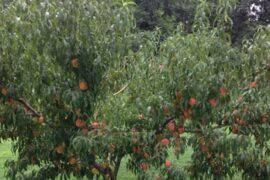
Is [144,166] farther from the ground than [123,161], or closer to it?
farther from the ground

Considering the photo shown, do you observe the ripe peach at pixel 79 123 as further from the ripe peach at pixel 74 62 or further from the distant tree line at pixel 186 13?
the distant tree line at pixel 186 13

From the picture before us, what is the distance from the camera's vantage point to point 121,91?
3889 millimetres

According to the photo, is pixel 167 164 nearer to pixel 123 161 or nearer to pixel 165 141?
pixel 165 141

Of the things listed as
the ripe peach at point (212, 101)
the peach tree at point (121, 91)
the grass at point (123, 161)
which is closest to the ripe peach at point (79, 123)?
the peach tree at point (121, 91)

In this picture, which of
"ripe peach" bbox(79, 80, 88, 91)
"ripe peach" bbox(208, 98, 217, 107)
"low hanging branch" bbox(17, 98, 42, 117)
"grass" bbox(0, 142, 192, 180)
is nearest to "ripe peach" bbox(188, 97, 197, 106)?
"ripe peach" bbox(208, 98, 217, 107)

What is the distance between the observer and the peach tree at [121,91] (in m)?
3.23

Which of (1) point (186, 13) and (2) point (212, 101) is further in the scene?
(1) point (186, 13)

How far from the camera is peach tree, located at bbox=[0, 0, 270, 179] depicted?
323 cm

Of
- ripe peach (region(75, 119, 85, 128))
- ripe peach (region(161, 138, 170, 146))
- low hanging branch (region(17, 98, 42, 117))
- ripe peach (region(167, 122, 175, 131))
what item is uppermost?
low hanging branch (region(17, 98, 42, 117))

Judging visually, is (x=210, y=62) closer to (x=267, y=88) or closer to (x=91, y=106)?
(x=267, y=88)

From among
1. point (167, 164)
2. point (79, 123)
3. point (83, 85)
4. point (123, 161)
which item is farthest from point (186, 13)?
point (83, 85)

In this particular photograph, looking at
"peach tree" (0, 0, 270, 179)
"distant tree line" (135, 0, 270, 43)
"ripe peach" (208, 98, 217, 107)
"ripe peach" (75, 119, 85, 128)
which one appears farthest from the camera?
"distant tree line" (135, 0, 270, 43)

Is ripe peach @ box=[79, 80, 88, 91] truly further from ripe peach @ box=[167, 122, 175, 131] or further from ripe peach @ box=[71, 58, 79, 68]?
ripe peach @ box=[167, 122, 175, 131]

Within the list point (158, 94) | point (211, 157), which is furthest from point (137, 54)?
point (211, 157)
